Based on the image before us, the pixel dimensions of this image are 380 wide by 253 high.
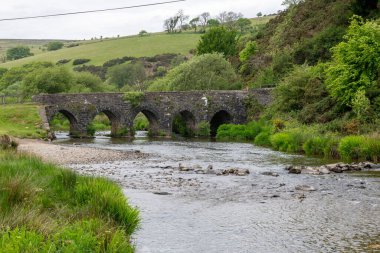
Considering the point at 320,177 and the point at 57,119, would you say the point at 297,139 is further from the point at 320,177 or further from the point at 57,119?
the point at 57,119

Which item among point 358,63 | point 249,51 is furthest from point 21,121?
point 249,51

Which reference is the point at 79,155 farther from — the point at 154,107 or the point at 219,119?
the point at 219,119

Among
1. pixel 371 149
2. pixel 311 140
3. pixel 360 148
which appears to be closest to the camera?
pixel 371 149

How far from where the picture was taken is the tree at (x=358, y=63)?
3428 cm

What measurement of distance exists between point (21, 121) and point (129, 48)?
309ft

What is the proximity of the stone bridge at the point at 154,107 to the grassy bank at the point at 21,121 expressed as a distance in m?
2.00

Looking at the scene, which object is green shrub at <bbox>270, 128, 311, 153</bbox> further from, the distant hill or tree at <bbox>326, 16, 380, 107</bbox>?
the distant hill

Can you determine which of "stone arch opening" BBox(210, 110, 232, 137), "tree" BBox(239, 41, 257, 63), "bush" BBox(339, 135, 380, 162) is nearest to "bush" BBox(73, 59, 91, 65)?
"tree" BBox(239, 41, 257, 63)

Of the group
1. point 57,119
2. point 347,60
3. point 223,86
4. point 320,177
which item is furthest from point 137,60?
point 320,177

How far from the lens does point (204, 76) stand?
62.9 m

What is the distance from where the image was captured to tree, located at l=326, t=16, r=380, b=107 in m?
34.3

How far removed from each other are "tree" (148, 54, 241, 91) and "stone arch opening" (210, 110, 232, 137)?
389cm

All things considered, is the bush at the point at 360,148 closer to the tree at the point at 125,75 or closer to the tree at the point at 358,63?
the tree at the point at 358,63

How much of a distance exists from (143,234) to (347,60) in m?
26.0
